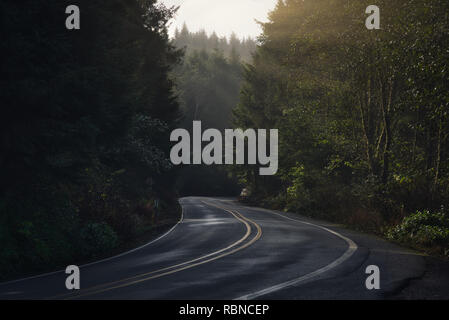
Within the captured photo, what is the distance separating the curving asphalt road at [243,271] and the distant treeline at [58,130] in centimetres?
193

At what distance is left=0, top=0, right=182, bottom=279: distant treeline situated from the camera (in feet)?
43.7

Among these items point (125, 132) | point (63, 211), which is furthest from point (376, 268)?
point (125, 132)

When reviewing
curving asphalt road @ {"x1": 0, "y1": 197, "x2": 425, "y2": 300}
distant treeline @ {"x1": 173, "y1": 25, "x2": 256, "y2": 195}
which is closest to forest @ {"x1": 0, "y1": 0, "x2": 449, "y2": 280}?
curving asphalt road @ {"x1": 0, "y1": 197, "x2": 425, "y2": 300}

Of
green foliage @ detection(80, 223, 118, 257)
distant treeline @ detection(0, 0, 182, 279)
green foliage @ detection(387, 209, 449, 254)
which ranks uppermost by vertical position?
distant treeline @ detection(0, 0, 182, 279)

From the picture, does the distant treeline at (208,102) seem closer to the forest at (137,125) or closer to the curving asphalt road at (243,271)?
the forest at (137,125)

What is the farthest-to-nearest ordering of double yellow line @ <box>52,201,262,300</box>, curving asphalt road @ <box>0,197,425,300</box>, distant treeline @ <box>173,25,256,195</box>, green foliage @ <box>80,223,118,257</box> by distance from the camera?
1. distant treeline @ <box>173,25,256,195</box>
2. green foliage @ <box>80,223,118,257</box>
3. double yellow line @ <box>52,201,262,300</box>
4. curving asphalt road @ <box>0,197,425,300</box>

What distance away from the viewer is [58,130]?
46.8 ft

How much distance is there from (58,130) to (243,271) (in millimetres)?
7674

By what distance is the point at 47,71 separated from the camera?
46.2 ft

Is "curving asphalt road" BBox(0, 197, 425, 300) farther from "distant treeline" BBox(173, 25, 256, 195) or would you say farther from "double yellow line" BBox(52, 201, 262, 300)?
"distant treeline" BBox(173, 25, 256, 195)

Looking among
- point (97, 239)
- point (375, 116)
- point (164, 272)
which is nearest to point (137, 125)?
point (97, 239)

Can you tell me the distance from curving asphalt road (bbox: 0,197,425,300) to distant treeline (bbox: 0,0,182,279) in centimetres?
193

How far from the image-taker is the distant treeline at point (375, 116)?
1435 cm

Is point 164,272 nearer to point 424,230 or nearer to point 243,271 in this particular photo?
point 243,271
